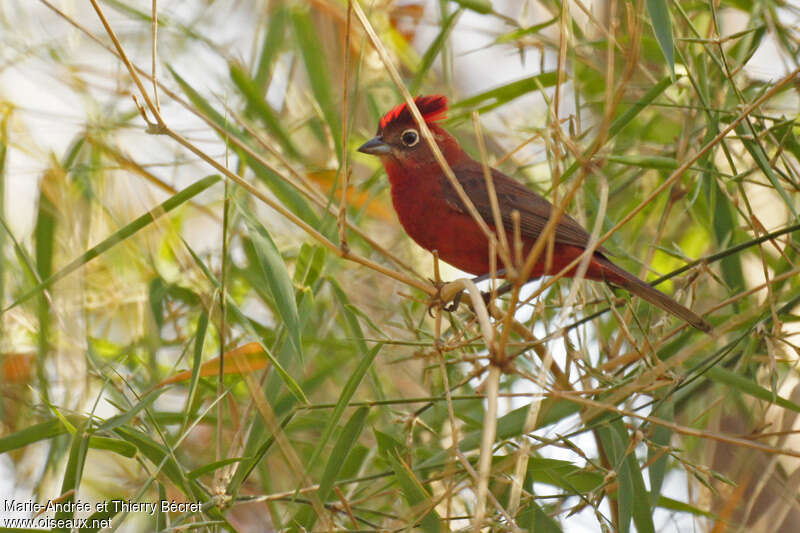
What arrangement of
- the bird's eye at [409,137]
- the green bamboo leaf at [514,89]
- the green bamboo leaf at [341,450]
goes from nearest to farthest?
the green bamboo leaf at [341,450], the green bamboo leaf at [514,89], the bird's eye at [409,137]

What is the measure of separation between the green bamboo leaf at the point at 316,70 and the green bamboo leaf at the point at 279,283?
4.32 feet

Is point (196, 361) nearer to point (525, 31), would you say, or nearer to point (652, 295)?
point (652, 295)

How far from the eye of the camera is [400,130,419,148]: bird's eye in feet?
13.6

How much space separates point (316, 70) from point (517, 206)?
114 cm

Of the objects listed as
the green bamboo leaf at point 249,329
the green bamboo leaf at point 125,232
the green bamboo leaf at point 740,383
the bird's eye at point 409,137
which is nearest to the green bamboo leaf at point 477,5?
the bird's eye at point 409,137

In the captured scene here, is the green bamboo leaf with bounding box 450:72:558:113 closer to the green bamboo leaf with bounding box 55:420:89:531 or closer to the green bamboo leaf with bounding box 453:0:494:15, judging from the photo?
the green bamboo leaf with bounding box 453:0:494:15

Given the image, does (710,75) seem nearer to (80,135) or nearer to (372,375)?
(372,375)

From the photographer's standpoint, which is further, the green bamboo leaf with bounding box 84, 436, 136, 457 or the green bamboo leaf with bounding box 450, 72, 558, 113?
the green bamboo leaf with bounding box 450, 72, 558, 113

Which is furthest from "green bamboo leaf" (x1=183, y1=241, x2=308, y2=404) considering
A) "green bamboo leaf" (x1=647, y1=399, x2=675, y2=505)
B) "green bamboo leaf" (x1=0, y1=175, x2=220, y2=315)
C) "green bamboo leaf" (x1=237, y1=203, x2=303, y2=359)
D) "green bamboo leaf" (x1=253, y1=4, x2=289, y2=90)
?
"green bamboo leaf" (x1=253, y1=4, x2=289, y2=90)

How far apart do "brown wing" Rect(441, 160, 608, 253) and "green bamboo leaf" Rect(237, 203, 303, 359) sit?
50.0 inches

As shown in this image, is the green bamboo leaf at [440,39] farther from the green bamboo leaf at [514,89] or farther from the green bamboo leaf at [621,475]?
the green bamboo leaf at [621,475]

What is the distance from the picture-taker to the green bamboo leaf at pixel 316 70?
13.8ft

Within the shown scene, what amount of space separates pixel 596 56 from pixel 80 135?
7.34 feet

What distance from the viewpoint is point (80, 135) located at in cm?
396
